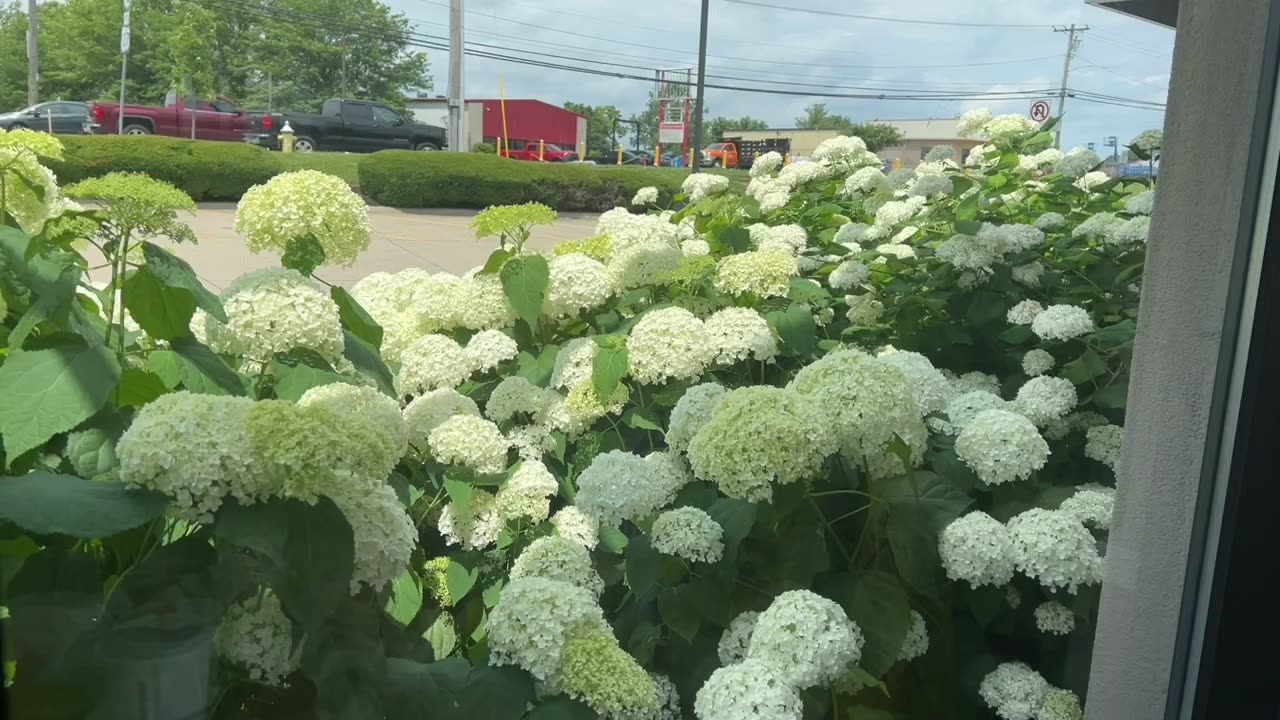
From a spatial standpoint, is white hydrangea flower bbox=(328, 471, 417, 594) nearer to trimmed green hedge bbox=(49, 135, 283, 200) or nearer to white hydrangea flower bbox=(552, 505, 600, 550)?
trimmed green hedge bbox=(49, 135, 283, 200)

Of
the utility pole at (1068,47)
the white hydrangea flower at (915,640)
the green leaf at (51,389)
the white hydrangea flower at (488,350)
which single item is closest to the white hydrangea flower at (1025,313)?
the utility pole at (1068,47)

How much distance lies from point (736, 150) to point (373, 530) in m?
1.49

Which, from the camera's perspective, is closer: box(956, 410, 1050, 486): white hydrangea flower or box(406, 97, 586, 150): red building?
box(406, 97, 586, 150): red building

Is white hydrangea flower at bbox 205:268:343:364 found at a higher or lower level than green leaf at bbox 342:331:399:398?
higher

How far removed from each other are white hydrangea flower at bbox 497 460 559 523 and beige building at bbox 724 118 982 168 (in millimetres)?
835

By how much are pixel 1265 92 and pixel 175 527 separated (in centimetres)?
191

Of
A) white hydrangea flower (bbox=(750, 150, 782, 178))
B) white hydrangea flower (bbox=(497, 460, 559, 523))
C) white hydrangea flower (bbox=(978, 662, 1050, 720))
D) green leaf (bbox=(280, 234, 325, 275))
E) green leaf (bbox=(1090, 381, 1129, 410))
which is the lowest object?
white hydrangea flower (bbox=(978, 662, 1050, 720))

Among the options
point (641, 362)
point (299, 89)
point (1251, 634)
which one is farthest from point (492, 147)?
point (1251, 634)

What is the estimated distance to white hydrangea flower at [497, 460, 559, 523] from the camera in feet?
7.22

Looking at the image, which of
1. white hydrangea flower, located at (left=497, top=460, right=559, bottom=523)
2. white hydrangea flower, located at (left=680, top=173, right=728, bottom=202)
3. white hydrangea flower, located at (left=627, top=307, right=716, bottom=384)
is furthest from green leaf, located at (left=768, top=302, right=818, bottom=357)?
white hydrangea flower, located at (left=497, top=460, right=559, bottom=523)

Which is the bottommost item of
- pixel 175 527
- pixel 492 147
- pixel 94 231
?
pixel 175 527

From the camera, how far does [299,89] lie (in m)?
1.39

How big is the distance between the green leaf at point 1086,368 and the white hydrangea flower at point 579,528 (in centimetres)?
120

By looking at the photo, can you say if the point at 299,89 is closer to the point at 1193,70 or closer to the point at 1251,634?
the point at 1193,70
